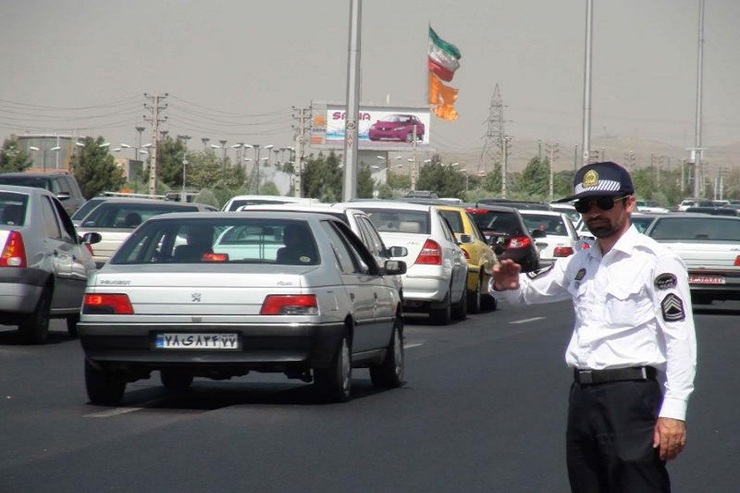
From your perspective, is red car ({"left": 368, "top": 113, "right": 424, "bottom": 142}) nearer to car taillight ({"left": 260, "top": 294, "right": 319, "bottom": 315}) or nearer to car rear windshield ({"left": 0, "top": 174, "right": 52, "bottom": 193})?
car rear windshield ({"left": 0, "top": 174, "right": 52, "bottom": 193})

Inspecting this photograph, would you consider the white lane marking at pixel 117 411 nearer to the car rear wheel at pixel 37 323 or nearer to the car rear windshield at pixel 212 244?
the car rear windshield at pixel 212 244

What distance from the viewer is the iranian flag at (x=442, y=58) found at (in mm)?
122938

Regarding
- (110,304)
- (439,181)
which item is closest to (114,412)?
(110,304)

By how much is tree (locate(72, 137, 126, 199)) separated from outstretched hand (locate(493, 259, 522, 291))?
99906mm

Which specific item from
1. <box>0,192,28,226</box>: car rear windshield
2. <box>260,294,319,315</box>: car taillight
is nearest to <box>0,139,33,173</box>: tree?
<box>0,192,28,226</box>: car rear windshield


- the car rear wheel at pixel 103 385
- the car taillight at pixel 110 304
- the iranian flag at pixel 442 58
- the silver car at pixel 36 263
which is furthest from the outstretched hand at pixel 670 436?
the iranian flag at pixel 442 58

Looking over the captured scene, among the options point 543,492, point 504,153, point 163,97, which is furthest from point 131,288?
point 504,153

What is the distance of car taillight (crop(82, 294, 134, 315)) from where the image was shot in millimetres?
11469

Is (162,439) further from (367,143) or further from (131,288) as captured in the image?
(367,143)

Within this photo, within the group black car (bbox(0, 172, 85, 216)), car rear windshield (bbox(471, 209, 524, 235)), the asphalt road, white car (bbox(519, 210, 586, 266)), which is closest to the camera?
the asphalt road

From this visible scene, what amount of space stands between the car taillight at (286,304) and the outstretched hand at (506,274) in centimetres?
534

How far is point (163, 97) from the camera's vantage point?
93.5 metres

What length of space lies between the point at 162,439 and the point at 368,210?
13143mm

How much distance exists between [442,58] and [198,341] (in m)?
114
